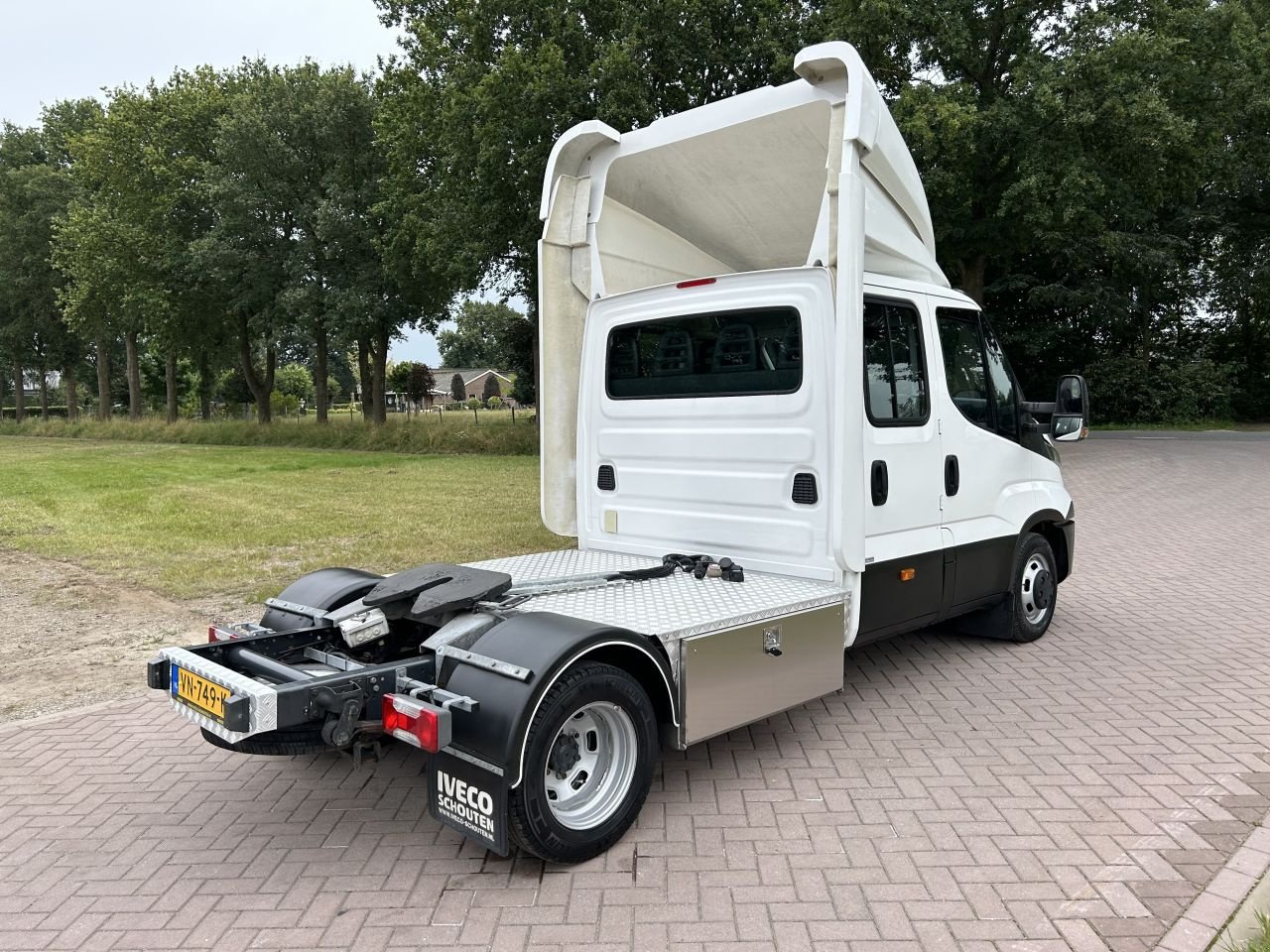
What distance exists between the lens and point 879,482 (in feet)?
14.5

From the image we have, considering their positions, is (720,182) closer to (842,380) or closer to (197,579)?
(842,380)

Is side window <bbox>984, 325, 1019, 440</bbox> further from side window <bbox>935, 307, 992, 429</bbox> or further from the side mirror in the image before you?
the side mirror

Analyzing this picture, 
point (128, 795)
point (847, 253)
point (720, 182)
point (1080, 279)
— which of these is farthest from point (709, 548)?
point (1080, 279)

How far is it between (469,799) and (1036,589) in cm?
457

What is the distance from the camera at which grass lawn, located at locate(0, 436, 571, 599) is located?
355 inches

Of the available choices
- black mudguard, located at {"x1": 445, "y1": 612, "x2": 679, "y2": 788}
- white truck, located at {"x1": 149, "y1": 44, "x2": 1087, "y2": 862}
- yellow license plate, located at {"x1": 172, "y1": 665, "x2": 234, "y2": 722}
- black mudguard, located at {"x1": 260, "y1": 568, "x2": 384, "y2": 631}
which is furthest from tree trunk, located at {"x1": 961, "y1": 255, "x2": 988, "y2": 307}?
yellow license plate, located at {"x1": 172, "y1": 665, "x2": 234, "y2": 722}

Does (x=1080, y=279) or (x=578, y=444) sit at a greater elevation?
(x=1080, y=279)

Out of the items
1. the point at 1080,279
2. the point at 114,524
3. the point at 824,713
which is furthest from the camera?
the point at 1080,279

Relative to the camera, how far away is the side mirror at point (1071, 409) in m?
5.38

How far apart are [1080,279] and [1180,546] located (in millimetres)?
18437

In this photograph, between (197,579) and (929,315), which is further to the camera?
(197,579)

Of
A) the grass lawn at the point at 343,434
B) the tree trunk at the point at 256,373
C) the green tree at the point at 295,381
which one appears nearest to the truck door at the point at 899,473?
the grass lawn at the point at 343,434

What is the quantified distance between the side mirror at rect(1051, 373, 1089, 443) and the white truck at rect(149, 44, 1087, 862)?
0.07 feet

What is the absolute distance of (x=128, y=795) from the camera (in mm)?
3838
